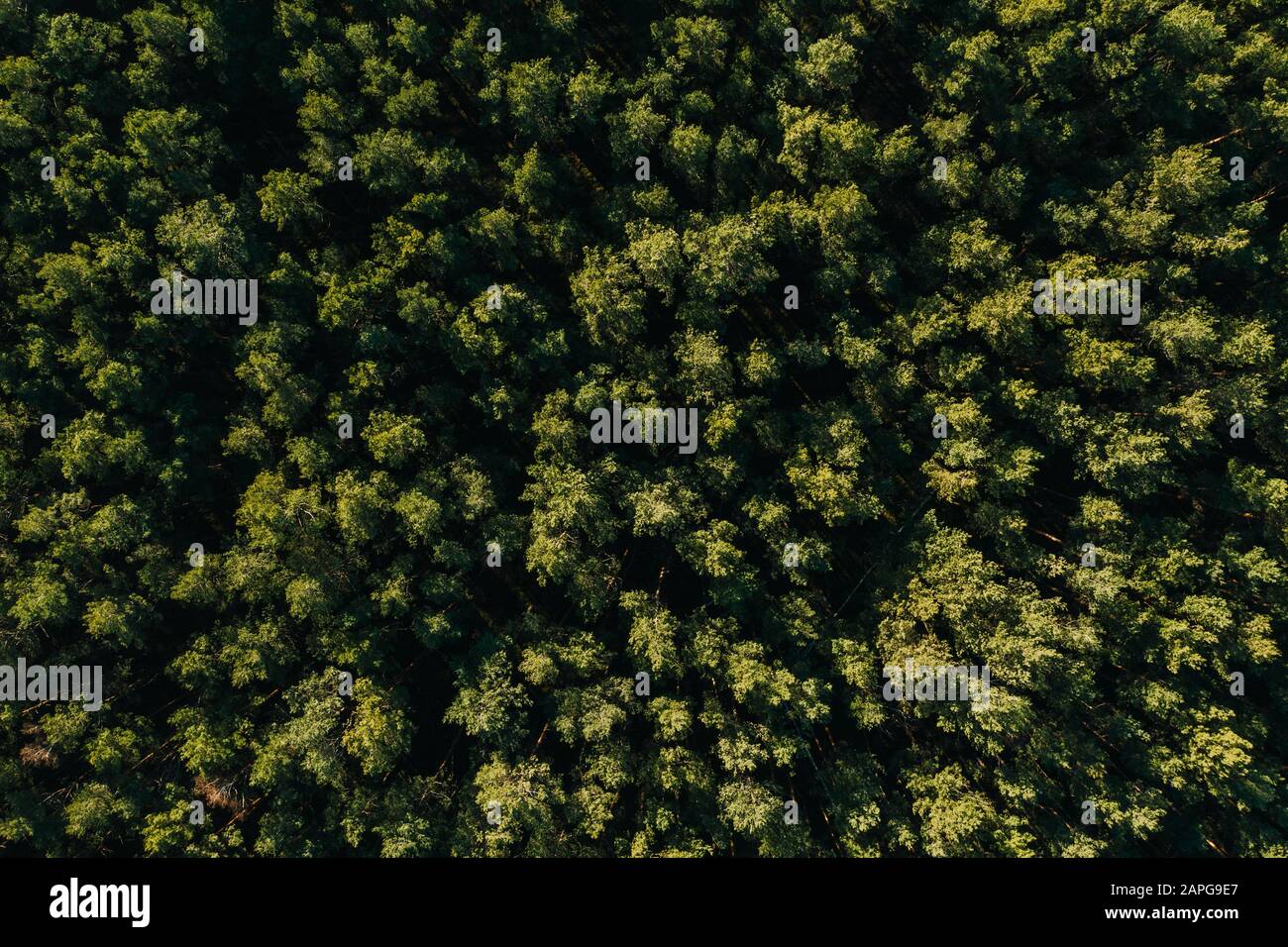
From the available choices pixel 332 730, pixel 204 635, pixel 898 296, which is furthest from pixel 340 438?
pixel 898 296

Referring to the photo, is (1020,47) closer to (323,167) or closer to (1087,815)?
(323,167)

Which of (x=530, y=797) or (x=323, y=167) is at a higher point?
(x=323, y=167)

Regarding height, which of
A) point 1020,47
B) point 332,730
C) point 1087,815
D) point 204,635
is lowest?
point 1087,815

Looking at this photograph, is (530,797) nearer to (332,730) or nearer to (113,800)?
(332,730)
